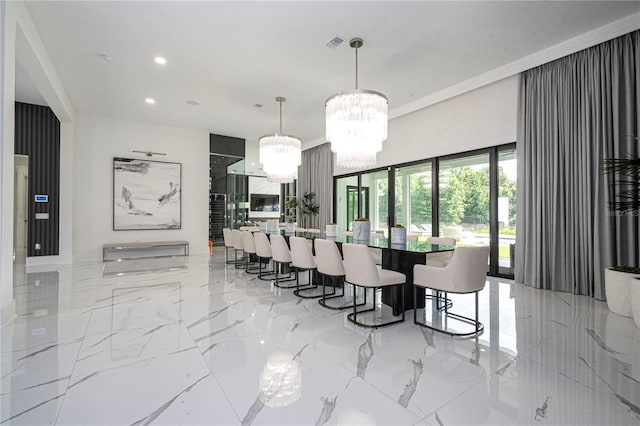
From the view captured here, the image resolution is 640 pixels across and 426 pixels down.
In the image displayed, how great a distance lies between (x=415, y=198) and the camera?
6.62 m

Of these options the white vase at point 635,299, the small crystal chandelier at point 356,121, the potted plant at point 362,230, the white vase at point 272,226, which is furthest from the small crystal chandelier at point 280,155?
the white vase at point 635,299

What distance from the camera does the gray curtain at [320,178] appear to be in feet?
29.1

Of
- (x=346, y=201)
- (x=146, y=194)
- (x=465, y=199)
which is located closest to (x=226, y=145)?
(x=146, y=194)

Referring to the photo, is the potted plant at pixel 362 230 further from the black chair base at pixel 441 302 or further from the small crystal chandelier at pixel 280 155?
the small crystal chandelier at pixel 280 155

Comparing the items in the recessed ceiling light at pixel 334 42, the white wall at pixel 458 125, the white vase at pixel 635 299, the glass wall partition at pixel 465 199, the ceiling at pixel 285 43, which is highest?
the ceiling at pixel 285 43

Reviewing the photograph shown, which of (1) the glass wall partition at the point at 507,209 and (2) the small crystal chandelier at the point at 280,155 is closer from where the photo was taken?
(1) the glass wall partition at the point at 507,209

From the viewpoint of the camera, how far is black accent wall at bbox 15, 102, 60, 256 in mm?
6500

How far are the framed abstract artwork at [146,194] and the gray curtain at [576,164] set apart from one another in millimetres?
7536

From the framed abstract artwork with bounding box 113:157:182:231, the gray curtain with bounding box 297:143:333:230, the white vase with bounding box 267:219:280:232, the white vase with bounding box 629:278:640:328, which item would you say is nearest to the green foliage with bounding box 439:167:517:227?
the white vase with bounding box 629:278:640:328

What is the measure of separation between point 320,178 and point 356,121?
5.32 metres

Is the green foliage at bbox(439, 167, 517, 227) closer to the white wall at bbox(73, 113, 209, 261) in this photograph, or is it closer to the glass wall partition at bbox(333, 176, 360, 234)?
the glass wall partition at bbox(333, 176, 360, 234)

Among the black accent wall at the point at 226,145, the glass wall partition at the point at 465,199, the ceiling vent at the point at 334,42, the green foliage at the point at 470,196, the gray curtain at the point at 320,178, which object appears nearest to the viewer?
the ceiling vent at the point at 334,42

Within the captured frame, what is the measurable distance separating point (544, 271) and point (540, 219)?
0.72 metres

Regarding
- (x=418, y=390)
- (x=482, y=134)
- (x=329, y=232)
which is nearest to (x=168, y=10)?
(x=329, y=232)
